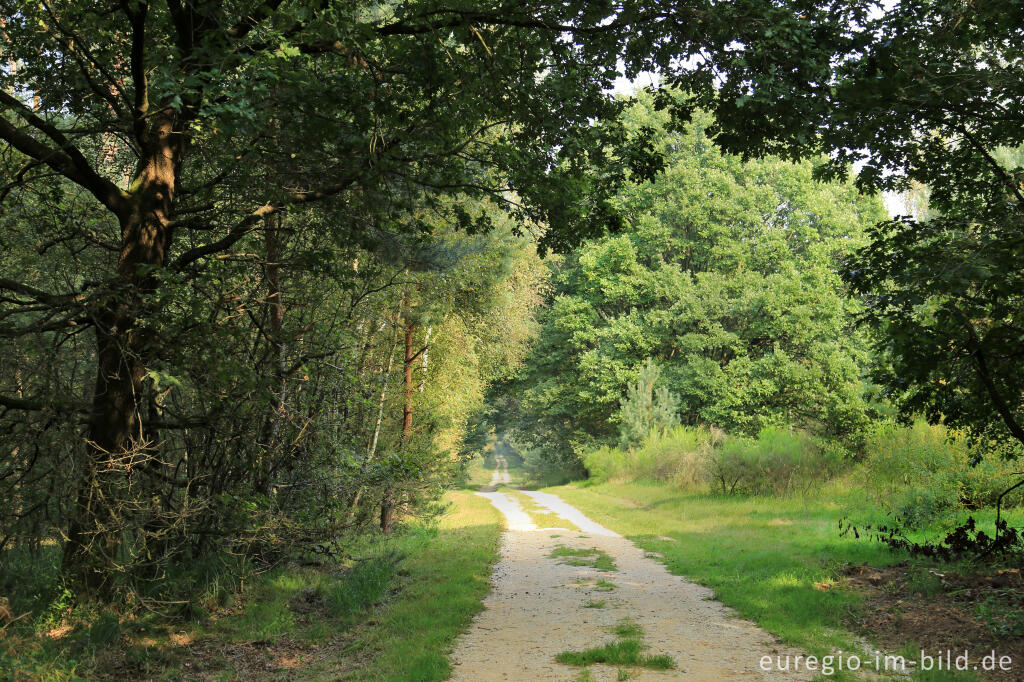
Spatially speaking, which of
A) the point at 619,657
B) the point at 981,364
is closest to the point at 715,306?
the point at 981,364

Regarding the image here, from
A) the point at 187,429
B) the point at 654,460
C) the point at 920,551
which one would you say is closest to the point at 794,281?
the point at 654,460

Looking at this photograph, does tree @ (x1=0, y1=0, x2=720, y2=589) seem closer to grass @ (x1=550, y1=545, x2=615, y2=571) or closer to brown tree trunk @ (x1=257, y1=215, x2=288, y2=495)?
brown tree trunk @ (x1=257, y1=215, x2=288, y2=495)

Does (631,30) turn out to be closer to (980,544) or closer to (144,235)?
(144,235)

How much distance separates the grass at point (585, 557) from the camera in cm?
1087

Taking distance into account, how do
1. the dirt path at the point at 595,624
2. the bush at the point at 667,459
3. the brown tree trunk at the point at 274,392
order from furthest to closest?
the bush at the point at 667,459 → the brown tree trunk at the point at 274,392 → the dirt path at the point at 595,624

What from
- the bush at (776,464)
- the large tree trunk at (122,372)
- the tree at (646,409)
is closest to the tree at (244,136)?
the large tree trunk at (122,372)

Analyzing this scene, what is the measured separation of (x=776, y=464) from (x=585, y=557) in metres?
9.18

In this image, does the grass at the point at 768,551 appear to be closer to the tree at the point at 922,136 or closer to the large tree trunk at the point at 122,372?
the tree at the point at 922,136

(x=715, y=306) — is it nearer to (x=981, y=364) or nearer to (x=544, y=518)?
(x=544, y=518)

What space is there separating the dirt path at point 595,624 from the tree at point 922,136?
11.1 ft

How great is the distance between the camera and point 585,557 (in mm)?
11734

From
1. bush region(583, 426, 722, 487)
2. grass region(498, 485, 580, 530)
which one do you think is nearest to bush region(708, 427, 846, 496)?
bush region(583, 426, 722, 487)

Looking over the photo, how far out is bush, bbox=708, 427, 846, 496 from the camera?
18016 millimetres

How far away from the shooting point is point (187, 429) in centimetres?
755
